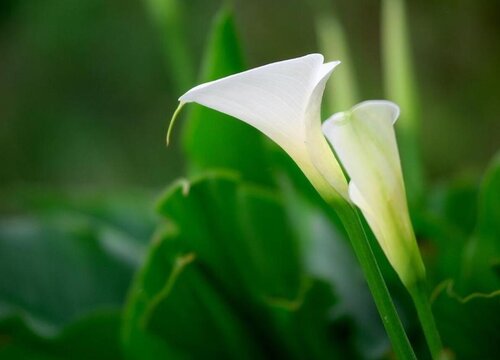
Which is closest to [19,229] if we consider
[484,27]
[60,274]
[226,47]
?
[60,274]

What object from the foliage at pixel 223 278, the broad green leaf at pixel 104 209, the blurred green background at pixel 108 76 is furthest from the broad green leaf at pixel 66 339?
the blurred green background at pixel 108 76

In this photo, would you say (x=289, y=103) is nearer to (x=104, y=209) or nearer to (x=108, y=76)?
(x=104, y=209)

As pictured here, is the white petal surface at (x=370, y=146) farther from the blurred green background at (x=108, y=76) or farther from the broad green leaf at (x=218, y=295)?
the blurred green background at (x=108, y=76)

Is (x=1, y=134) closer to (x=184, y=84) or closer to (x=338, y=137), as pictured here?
(x=184, y=84)

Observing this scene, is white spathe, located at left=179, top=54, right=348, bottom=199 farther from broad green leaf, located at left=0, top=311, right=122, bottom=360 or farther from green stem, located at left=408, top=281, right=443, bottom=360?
broad green leaf, located at left=0, top=311, right=122, bottom=360

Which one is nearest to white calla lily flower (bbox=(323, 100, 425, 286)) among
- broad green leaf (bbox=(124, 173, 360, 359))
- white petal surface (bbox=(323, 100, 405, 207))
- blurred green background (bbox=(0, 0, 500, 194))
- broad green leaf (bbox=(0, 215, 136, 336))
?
white petal surface (bbox=(323, 100, 405, 207))

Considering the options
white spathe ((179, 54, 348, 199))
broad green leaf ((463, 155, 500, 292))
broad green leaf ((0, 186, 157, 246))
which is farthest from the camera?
broad green leaf ((0, 186, 157, 246))
